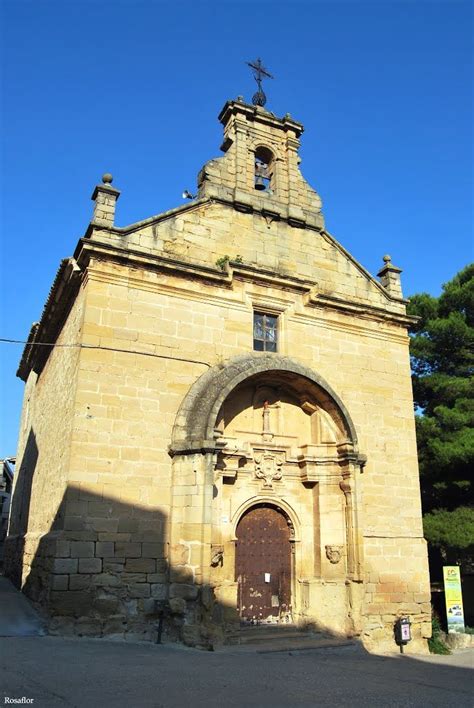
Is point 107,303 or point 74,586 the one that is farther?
point 107,303

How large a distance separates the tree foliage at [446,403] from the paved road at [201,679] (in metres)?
5.55

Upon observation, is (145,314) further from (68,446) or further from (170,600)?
(170,600)

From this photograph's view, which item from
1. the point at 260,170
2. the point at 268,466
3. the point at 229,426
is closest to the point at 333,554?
the point at 268,466

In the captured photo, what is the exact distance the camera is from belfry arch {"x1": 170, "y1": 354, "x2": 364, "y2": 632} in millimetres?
10312

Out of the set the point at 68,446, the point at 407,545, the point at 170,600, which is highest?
the point at 68,446

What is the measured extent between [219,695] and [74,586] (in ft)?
11.3

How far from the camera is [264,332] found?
12273 millimetres

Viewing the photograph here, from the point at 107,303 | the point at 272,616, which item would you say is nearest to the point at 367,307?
the point at 107,303

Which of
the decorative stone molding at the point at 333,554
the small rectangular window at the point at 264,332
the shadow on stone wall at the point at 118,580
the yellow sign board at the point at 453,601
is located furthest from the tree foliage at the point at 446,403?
the shadow on stone wall at the point at 118,580

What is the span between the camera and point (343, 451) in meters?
11.6

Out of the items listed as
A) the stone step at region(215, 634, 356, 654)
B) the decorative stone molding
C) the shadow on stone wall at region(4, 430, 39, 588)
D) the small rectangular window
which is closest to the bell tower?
the small rectangular window

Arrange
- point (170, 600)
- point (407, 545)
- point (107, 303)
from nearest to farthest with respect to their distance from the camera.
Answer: point (170, 600) < point (107, 303) < point (407, 545)

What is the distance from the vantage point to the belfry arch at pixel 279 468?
10312 mm

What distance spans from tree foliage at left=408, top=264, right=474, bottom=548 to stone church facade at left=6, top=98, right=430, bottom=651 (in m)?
2.15
